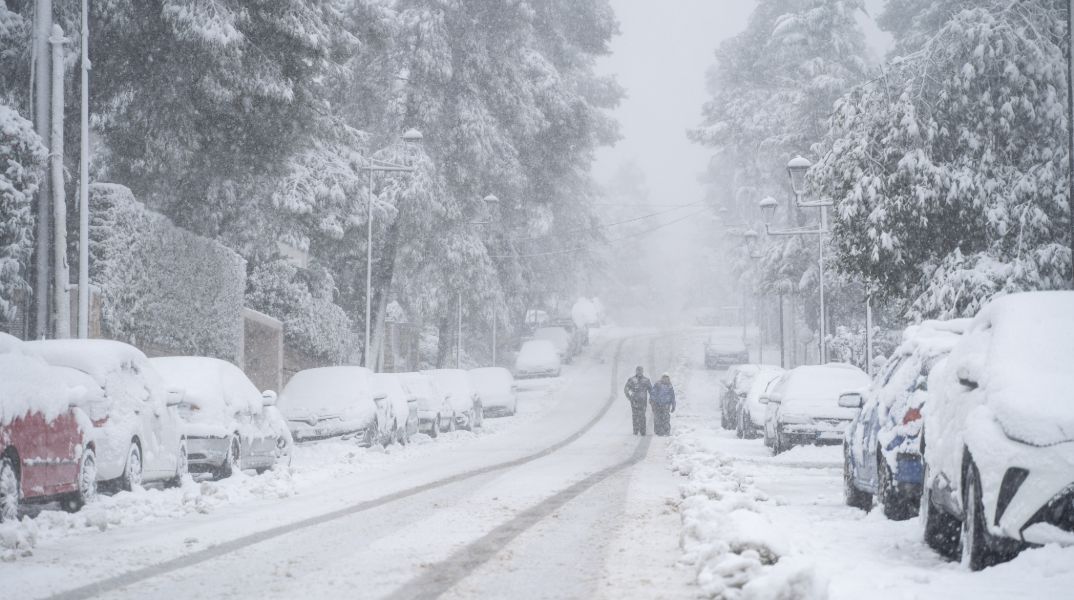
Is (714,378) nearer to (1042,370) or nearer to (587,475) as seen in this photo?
(587,475)

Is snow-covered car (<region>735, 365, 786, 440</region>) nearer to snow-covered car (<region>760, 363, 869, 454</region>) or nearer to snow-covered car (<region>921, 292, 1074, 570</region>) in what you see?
snow-covered car (<region>760, 363, 869, 454</region>)

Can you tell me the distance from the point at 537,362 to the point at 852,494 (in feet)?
167

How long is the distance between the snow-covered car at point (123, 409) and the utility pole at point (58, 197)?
3.18 meters

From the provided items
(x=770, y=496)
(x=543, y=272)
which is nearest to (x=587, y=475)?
(x=770, y=496)

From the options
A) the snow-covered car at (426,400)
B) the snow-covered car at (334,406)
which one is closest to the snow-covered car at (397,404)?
the snow-covered car at (334,406)

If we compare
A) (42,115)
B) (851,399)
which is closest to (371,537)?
(851,399)

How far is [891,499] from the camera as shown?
1141 centimetres

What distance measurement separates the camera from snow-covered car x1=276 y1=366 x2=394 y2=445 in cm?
2417

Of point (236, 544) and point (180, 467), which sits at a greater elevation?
point (180, 467)

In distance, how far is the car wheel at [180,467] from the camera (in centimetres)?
1620

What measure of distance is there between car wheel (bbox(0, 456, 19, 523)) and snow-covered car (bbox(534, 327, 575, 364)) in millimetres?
60461

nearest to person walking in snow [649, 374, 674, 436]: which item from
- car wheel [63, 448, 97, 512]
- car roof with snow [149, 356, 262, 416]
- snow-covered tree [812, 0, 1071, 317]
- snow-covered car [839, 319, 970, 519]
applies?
snow-covered tree [812, 0, 1071, 317]

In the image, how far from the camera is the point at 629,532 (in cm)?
1086

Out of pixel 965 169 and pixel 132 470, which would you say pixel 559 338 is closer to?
pixel 965 169
